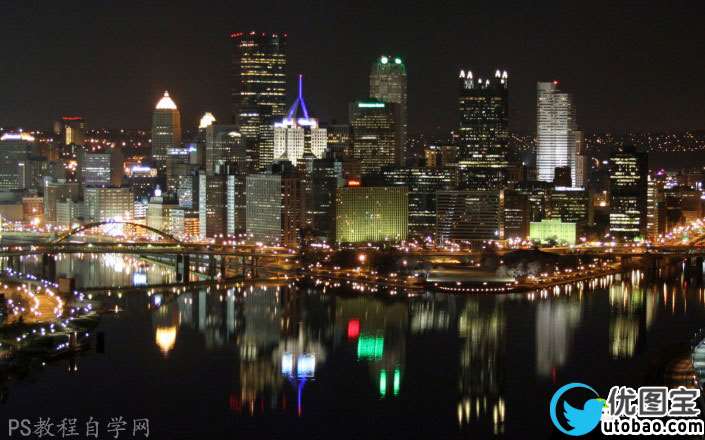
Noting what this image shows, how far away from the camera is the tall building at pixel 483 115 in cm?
5622

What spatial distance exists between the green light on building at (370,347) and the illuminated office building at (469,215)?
77.2 ft

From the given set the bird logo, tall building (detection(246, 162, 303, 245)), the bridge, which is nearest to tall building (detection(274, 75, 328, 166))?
tall building (detection(246, 162, 303, 245))

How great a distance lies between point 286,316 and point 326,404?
8.72 meters

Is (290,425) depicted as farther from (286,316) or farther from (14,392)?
(286,316)

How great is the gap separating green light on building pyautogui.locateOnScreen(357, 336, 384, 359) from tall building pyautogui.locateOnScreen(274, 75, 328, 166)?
107 ft

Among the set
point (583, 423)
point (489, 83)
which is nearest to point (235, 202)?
point (489, 83)

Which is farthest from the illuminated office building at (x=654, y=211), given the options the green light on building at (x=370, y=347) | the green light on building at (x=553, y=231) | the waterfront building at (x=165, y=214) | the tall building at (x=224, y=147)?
the green light on building at (x=370, y=347)

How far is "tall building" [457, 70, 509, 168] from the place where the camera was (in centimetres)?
5622

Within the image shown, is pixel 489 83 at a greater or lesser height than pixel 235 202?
greater

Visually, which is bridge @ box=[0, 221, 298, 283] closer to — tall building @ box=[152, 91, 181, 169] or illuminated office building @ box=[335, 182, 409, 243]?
illuminated office building @ box=[335, 182, 409, 243]

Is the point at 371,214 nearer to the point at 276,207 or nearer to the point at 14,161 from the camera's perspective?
the point at 276,207

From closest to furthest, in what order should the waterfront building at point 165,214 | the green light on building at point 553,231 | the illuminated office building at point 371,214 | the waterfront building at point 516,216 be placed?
the illuminated office building at point 371,214, the waterfront building at point 516,216, the green light on building at point 553,231, the waterfront building at point 165,214

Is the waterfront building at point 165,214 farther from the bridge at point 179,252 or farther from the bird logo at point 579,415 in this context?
the bird logo at point 579,415

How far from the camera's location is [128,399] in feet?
64.1
